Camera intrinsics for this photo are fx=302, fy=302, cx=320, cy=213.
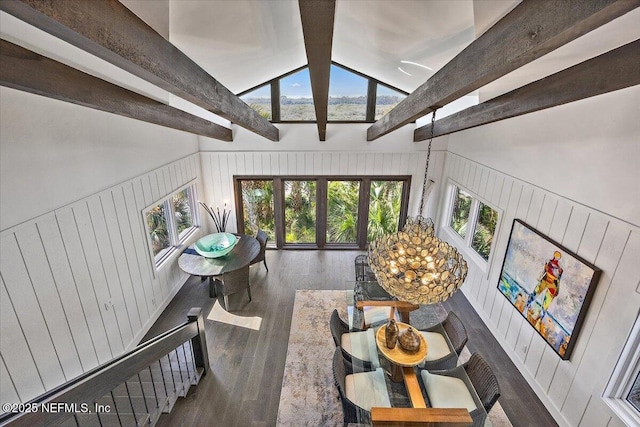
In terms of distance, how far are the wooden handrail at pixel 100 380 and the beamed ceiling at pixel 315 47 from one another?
2004mm

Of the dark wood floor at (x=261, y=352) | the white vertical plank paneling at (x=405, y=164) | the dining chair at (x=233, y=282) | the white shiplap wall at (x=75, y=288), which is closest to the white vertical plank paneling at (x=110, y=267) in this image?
the white shiplap wall at (x=75, y=288)

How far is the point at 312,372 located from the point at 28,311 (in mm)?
3037

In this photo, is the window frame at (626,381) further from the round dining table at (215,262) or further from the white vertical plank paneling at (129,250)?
the white vertical plank paneling at (129,250)

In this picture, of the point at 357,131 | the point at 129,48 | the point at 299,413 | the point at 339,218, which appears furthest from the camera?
the point at 339,218

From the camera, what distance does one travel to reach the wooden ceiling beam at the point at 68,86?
5.81ft

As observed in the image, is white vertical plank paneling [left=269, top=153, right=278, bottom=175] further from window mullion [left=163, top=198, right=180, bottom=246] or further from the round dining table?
window mullion [left=163, top=198, right=180, bottom=246]

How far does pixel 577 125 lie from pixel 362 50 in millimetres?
2561

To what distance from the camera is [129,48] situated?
1.47 meters

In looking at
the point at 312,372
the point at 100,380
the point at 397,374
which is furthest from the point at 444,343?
the point at 100,380

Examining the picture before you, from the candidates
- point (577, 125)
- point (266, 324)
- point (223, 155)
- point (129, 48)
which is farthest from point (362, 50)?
point (266, 324)

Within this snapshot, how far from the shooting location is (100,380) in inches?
91.8

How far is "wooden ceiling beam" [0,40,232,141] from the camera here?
5.81ft

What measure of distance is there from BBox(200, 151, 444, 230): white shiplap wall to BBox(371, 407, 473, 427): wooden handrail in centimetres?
487

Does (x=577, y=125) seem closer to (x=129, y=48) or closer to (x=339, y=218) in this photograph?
(x=129, y=48)
